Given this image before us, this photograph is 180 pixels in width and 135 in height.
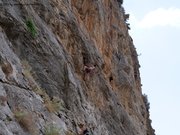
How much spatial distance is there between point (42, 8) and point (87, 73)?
158 inches

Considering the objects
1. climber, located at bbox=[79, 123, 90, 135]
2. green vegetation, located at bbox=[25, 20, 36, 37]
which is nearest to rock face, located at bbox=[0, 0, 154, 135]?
green vegetation, located at bbox=[25, 20, 36, 37]

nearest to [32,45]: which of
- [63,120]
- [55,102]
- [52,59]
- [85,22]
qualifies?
[52,59]

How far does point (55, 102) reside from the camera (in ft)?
28.4

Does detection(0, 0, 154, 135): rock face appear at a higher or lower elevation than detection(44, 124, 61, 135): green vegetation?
higher

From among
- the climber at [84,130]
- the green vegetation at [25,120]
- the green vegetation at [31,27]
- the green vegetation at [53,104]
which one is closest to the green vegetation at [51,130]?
the green vegetation at [25,120]

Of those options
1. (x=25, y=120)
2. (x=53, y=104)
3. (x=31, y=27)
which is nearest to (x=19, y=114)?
(x=25, y=120)

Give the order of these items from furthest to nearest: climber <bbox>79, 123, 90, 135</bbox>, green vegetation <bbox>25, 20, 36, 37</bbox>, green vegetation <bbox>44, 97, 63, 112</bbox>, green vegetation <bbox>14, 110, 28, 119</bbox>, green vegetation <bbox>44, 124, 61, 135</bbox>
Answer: green vegetation <bbox>25, 20, 36, 37</bbox> < climber <bbox>79, 123, 90, 135</bbox> < green vegetation <bbox>44, 97, 63, 112</bbox> < green vegetation <bbox>44, 124, 61, 135</bbox> < green vegetation <bbox>14, 110, 28, 119</bbox>

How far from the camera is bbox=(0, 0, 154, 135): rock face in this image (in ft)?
20.8

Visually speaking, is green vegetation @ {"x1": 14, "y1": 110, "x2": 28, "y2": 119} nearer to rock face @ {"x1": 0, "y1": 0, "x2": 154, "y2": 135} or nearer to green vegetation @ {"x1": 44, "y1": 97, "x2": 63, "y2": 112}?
rock face @ {"x1": 0, "y1": 0, "x2": 154, "y2": 135}

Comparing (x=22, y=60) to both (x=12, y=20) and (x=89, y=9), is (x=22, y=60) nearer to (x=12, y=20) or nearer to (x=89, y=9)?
(x=12, y=20)

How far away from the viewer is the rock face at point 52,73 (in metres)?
6.33

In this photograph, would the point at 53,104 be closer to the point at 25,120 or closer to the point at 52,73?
the point at 52,73

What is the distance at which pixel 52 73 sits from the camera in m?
9.49

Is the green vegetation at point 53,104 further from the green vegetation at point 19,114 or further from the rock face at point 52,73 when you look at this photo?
the green vegetation at point 19,114
